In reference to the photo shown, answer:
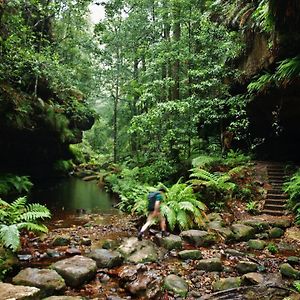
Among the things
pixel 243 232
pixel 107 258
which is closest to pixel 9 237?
pixel 107 258

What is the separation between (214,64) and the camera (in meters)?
13.6

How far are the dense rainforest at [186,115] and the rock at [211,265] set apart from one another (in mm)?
221

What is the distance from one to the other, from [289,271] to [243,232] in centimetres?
230

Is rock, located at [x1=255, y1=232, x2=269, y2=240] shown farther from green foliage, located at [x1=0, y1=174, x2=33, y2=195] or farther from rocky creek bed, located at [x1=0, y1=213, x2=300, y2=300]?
green foliage, located at [x1=0, y1=174, x2=33, y2=195]

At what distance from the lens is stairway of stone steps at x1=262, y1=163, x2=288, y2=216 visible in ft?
31.9

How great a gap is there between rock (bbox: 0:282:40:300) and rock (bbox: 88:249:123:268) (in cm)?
208

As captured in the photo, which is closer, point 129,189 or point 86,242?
point 86,242

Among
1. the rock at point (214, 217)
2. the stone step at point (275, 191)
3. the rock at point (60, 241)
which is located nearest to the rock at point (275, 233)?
the rock at point (214, 217)

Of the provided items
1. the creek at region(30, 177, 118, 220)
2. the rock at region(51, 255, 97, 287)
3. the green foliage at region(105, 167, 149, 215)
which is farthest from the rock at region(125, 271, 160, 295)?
the creek at region(30, 177, 118, 220)

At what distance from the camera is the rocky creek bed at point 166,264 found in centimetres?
518

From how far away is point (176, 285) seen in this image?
539cm

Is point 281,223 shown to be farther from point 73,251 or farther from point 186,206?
point 73,251

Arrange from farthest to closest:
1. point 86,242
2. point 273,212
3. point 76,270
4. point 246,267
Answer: point 273,212, point 86,242, point 246,267, point 76,270

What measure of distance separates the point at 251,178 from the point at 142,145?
12188 mm
